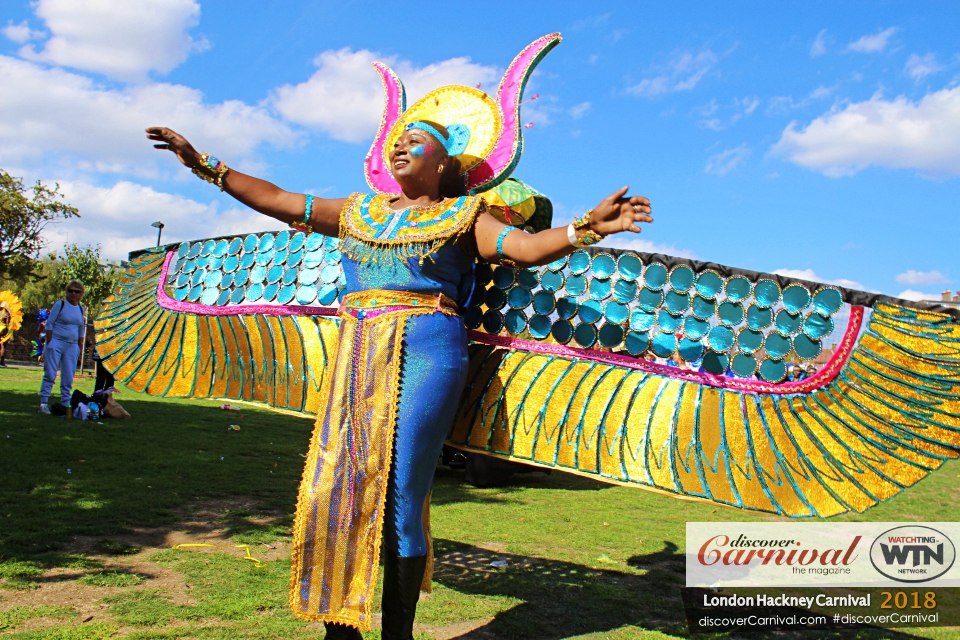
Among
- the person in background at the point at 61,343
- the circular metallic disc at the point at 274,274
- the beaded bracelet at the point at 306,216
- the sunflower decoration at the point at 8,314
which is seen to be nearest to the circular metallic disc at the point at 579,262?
the beaded bracelet at the point at 306,216

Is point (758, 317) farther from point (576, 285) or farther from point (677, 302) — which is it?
point (576, 285)

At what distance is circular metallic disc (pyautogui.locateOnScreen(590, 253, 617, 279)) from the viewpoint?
3.05 m

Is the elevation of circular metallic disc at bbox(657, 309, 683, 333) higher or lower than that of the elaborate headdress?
lower

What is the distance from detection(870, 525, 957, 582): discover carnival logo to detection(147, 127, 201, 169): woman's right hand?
4133mm

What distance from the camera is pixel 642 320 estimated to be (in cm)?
296

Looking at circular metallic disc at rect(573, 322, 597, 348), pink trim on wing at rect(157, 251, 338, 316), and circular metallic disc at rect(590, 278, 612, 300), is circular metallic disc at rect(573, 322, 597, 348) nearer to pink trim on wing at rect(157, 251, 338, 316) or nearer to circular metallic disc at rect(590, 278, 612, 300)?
circular metallic disc at rect(590, 278, 612, 300)

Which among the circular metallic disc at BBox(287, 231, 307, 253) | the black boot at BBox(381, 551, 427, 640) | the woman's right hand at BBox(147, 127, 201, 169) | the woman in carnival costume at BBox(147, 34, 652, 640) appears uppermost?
the woman's right hand at BBox(147, 127, 201, 169)

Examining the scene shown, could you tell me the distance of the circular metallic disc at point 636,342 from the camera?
2.95 meters

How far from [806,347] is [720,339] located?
12.8 inches

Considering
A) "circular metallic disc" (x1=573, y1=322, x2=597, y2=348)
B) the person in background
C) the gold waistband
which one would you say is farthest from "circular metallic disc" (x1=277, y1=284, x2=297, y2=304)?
the person in background

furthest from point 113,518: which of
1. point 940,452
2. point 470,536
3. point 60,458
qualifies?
point 940,452

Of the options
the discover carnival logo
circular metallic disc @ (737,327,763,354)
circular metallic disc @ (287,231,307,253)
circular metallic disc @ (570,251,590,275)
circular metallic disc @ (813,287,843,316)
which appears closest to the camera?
circular metallic disc @ (813,287,843,316)

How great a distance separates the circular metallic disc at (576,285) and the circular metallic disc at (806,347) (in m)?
0.90

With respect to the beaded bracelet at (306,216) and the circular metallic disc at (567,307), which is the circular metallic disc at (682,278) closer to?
the circular metallic disc at (567,307)
